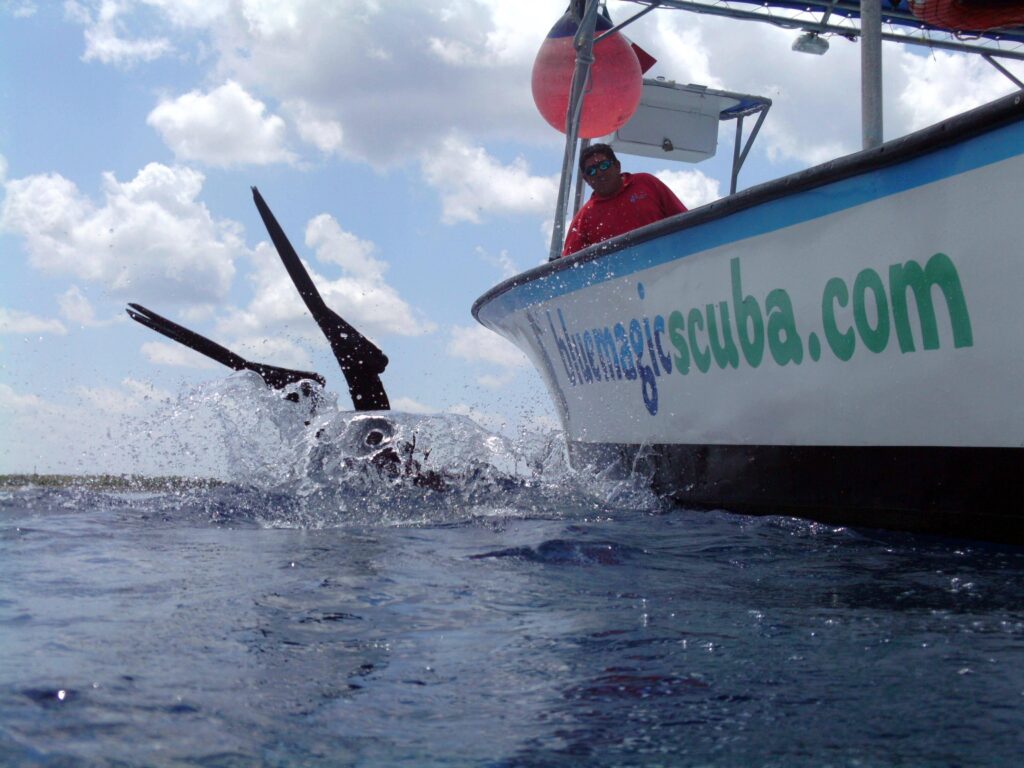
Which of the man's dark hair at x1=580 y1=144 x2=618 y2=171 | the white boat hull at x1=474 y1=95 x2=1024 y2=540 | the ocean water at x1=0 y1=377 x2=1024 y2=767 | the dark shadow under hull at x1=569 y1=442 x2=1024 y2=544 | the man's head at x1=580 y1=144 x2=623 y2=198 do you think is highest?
the man's dark hair at x1=580 y1=144 x2=618 y2=171

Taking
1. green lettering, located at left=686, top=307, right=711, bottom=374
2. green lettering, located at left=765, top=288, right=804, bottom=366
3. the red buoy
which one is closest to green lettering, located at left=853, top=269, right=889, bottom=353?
green lettering, located at left=765, top=288, right=804, bottom=366

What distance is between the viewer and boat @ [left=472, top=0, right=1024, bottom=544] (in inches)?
109

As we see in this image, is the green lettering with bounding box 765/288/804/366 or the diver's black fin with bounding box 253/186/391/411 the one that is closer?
the green lettering with bounding box 765/288/804/366

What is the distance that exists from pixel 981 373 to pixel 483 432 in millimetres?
2509

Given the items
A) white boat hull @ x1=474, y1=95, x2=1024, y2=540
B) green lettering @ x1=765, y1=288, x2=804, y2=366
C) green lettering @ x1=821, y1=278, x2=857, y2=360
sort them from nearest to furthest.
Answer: white boat hull @ x1=474, y1=95, x2=1024, y2=540 → green lettering @ x1=821, y1=278, x2=857, y2=360 → green lettering @ x1=765, y1=288, x2=804, y2=366

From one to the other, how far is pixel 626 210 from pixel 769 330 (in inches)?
68.6

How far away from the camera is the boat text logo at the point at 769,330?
291cm

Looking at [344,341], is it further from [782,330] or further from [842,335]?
[842,335]

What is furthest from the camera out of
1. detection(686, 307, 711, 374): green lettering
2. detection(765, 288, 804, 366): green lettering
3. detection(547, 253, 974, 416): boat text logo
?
detection(686, 307, 711, 374): green lettering

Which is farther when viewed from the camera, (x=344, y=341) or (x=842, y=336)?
(x=344, y=341)

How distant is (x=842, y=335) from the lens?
3.19m

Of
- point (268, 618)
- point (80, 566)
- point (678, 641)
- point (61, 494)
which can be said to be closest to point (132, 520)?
point (80, 566)

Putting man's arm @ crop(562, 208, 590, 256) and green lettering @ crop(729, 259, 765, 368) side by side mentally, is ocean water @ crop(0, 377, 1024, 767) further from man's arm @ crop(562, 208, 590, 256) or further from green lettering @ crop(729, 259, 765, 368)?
man's arm @ crop(562, 208, 590, 256)

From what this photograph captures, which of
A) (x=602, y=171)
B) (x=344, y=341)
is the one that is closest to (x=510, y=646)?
(x=344, y=341)
